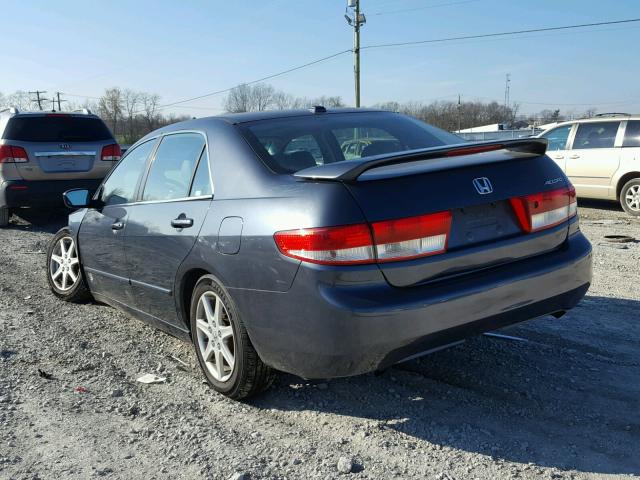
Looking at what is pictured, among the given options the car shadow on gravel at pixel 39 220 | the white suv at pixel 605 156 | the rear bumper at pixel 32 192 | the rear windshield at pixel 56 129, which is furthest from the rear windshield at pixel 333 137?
the car shadow on gravel at pixel 39 220

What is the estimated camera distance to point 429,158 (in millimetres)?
3191

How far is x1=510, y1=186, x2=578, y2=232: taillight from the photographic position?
3.24 meters

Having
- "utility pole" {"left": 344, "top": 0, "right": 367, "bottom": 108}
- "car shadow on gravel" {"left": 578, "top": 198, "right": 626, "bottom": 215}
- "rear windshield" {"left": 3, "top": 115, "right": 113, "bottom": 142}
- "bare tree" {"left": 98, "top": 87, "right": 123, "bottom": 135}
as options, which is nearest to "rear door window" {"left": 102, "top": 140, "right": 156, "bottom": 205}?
"rear windshield" {"left": 3, "top": 115, "right": 113, "bottom": 142}

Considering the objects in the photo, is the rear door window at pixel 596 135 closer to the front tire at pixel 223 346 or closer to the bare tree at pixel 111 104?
the front tire at pixel 223 346

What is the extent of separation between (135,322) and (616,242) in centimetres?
601

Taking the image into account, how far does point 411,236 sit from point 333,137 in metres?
1.25

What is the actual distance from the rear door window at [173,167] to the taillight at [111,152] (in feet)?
21.7

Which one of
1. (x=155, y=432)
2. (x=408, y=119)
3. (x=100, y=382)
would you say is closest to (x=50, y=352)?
(x=100, y=382)

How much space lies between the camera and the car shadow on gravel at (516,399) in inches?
117

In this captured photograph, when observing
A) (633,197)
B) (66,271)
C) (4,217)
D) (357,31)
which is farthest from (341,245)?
(357,31)

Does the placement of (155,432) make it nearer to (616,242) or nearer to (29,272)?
(29,272)

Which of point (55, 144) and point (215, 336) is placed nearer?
point (215, 336)

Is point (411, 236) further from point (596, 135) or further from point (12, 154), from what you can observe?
point (596, 135)

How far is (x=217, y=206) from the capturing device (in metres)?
3.49
